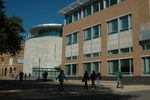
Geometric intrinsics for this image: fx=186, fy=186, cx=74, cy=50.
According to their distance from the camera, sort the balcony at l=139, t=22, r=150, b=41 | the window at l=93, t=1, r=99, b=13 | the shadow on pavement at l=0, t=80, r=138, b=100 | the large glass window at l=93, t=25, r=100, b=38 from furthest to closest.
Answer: the window at l=93, t=1, r=99, b=13 → the large glass window at l=93, t=25, r=100, b=38 → the balcony at l=139, t=22, r=150, b=41 → the shadow on pavement at l=0, t=80, r=138, b=100

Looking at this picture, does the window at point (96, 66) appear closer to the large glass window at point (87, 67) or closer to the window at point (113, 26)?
the large glass window at point (87, 67)

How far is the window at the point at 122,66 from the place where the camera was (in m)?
28.5

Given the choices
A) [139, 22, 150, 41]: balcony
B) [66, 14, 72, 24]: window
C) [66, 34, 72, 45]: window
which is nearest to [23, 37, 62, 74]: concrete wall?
[66, 34, 72, 45]: window

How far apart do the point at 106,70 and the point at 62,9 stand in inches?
750

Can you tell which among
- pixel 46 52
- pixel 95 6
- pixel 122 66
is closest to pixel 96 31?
pixel 95 6

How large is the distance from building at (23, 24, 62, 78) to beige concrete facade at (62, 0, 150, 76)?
16.7 metres

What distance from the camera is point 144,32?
2642 cm

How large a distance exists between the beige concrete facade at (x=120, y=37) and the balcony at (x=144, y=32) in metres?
0.64

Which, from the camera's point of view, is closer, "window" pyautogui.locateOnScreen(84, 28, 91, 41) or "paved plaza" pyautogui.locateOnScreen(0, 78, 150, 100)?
"paved plaza" pyautogui.locateOnScreen(0, 78, 150, 100)

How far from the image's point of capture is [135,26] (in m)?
28.1

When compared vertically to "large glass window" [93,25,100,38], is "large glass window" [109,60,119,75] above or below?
below

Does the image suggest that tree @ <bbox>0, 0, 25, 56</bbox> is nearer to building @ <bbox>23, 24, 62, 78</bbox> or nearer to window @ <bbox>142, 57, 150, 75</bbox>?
window @ <bbox>142, 57, 150, 75</bbox>

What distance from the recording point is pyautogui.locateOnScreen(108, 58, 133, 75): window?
93.4 ft

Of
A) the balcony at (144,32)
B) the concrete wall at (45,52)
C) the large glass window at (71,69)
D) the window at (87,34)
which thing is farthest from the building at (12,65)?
the balcony at (144,32)
